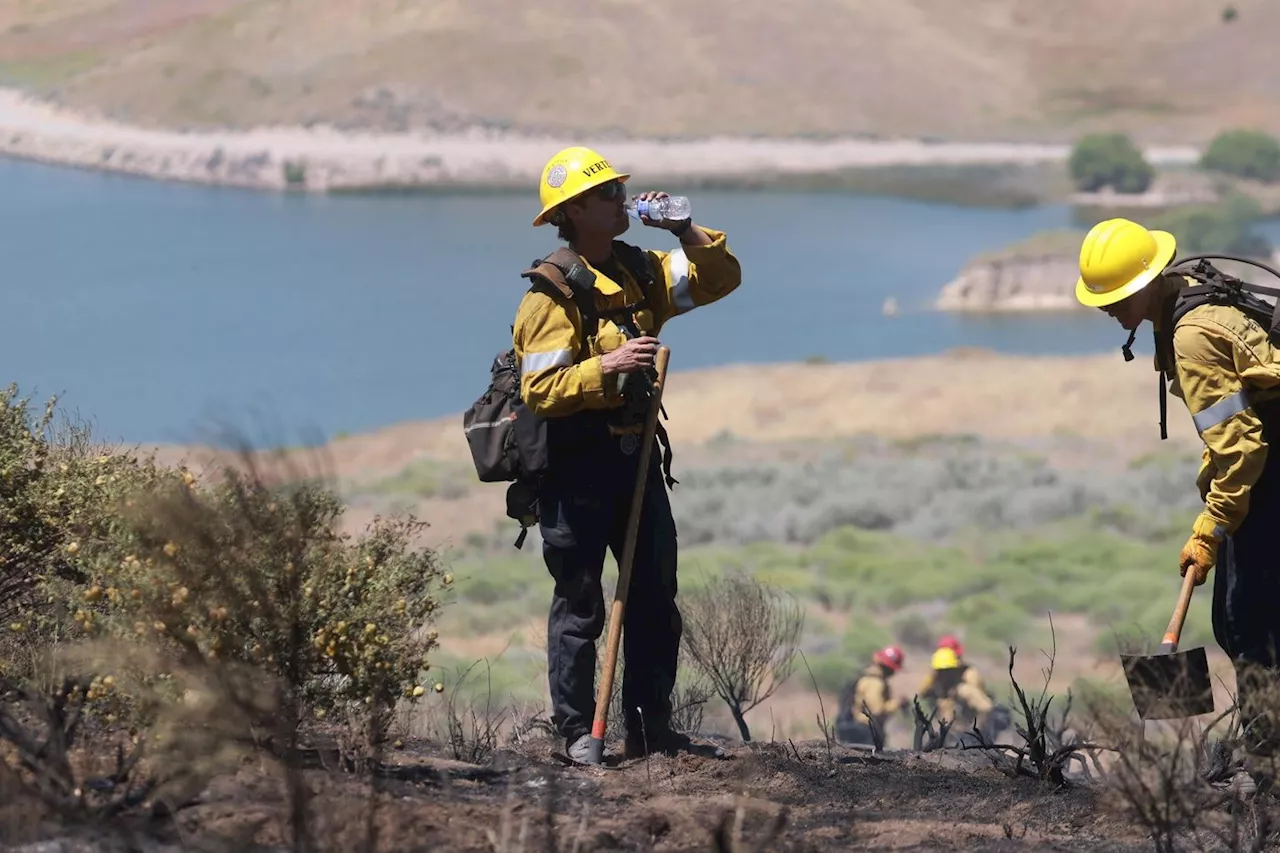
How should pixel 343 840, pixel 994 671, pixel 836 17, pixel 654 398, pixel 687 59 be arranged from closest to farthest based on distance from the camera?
pixel 343 840, pixel 654 398, pixel 994 671, pixel 687 59, pixel 836 17

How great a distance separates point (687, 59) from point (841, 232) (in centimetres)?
2293

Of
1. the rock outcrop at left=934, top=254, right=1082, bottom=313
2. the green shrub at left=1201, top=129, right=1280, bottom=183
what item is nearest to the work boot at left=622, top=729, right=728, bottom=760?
the rock outcrop at left=934, top=254, right=1082, bottom=313

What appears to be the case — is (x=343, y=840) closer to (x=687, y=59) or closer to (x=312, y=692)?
(x=312, y=692)

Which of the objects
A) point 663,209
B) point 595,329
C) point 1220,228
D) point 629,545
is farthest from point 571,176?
point 1220,228

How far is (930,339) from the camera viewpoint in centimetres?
5650

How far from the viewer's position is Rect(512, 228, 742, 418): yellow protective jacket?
500 cm

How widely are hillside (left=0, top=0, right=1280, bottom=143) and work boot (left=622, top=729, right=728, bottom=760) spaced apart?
73361mm

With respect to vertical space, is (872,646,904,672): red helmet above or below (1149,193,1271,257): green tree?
below

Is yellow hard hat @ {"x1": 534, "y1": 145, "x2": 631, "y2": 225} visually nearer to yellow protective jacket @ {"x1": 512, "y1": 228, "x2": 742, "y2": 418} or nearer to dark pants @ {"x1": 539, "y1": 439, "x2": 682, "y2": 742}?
yellow protective jacket @ {"x1": 512, "y1": 228, "x2": 742, "y2": 418}

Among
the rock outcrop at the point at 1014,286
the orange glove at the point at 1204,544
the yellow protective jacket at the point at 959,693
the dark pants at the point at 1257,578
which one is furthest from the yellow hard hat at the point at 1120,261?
the rock outcrop at the point at 1014,286

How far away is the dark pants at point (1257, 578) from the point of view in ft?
16.4

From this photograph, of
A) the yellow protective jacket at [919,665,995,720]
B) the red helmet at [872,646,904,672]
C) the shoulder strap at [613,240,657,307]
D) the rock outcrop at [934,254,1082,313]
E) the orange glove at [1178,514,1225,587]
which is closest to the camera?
the orange glove at [1178,514,1225,587]

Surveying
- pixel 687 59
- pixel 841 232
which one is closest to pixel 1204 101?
pixel 687 59

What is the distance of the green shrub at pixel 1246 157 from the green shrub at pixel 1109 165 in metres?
3.37
